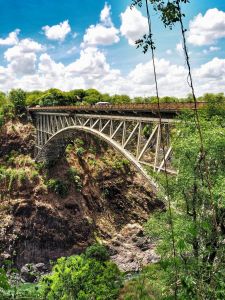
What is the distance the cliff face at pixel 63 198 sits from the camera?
4778 cm

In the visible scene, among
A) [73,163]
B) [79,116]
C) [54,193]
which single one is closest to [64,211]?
[54,193]

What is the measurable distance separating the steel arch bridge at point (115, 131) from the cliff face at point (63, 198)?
349cm

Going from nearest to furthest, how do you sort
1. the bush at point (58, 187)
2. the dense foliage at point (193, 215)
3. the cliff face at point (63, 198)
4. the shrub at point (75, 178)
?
the dense foliage at point (193, 215)
the cliff face at point (63, 198)
the bush at point (58, 187)
the shrub at point (75, 178)

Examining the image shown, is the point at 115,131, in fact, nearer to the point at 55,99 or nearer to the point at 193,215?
the point at 193,215

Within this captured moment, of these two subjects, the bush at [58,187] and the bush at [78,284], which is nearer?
the bush at [78,284]

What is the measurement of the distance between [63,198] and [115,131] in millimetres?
28189

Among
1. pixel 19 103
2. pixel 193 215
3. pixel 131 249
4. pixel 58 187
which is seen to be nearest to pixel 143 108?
pixel 193 215

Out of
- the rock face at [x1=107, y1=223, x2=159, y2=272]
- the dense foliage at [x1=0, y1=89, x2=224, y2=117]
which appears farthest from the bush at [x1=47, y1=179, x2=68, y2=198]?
the dense foliage at [x1=0, y1=89, x2=224, y2=117]

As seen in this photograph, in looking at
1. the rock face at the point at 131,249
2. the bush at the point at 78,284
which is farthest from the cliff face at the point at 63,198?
the bush at the point at 78,284

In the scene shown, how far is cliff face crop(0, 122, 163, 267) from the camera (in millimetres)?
47781

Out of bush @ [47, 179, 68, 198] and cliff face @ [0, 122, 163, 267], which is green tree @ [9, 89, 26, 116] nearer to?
cliff face @ [0, 122, 163, 267]

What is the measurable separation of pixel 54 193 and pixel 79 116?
19453mm

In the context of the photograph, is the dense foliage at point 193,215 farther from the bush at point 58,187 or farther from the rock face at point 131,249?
the bush at point 58,187

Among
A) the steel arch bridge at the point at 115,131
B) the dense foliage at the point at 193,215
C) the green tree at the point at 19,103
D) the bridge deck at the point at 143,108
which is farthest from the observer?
the green tree at the point at 19,103
